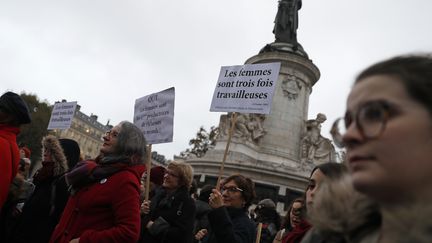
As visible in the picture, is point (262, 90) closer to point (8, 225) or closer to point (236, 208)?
point (236, 208)

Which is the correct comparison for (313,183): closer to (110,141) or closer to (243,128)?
(110,141)

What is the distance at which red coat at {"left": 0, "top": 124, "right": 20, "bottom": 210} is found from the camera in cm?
348

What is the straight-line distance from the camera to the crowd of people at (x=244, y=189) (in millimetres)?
1148

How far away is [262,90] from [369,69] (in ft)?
15.7

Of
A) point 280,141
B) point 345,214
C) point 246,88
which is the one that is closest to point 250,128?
point 280,141

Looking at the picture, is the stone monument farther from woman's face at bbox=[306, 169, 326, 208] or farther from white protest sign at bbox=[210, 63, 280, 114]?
woman's face at bbox=[306, 169, 326, 208]

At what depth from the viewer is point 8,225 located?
418 cm

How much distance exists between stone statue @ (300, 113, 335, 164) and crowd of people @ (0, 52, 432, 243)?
12.7 meters

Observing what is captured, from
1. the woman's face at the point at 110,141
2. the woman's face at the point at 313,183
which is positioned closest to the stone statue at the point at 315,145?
the woman's face at the point at 110,141

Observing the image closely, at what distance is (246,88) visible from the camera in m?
6.38

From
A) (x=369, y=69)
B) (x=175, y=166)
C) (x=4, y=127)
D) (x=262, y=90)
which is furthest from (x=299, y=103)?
(x=369, y=69)

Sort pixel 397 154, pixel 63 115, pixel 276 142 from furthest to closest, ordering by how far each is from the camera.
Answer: pixel 276 142 → pixel 63 115 → pixel 397 154

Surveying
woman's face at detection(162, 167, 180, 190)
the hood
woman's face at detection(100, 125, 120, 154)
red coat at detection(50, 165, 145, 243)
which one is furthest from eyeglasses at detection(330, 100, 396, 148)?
woman's face at detection(162, 167, 180, 190)

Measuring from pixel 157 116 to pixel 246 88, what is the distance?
5.19 ft
